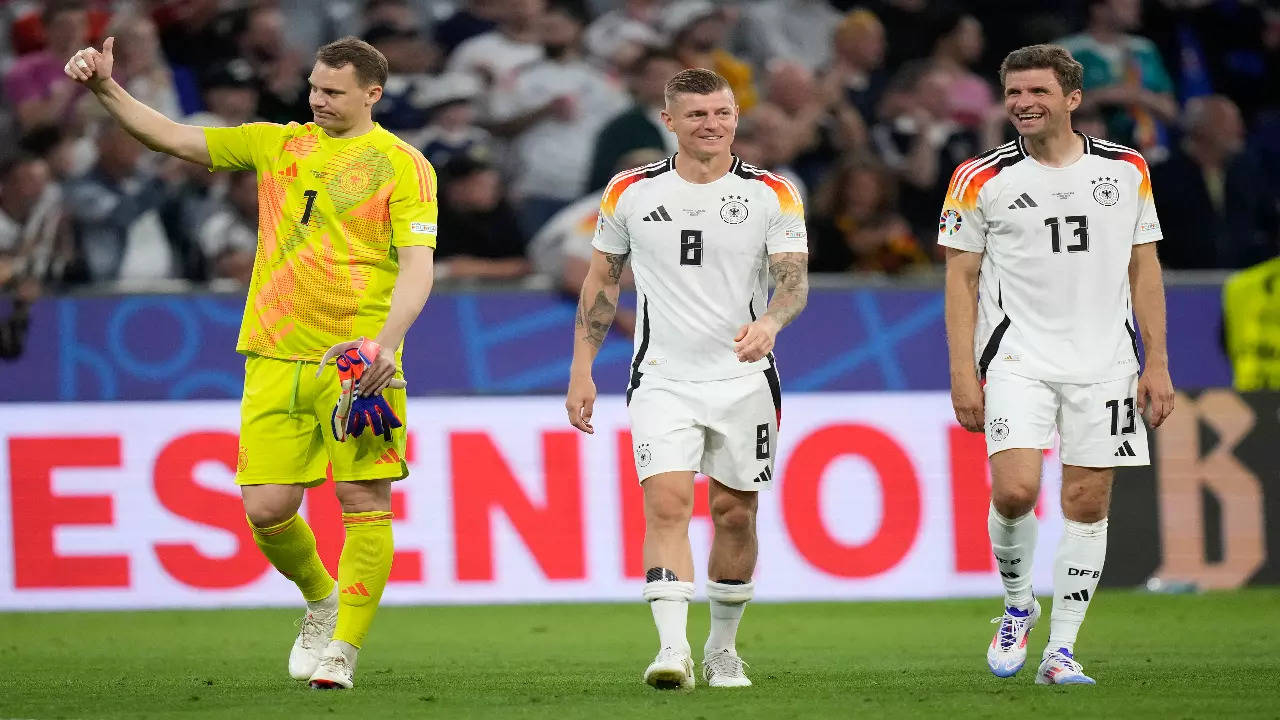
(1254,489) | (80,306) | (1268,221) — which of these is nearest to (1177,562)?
(1254,489)

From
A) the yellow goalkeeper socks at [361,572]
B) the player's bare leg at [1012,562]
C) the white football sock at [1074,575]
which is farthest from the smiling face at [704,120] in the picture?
the white football sock at [1074,575]

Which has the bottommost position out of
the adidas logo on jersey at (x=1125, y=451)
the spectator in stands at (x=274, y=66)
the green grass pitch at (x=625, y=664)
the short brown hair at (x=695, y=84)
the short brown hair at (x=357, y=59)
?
the green grass pitch at (x=625, y=664)

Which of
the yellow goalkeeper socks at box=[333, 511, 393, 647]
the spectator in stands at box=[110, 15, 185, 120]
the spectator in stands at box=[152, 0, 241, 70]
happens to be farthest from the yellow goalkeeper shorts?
the spectator in stands at box=[152, 0, 241, 70]

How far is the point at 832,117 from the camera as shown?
13805mm

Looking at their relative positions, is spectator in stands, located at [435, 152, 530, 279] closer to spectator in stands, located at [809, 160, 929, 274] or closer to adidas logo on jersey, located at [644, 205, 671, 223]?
spectator in stands, located at [809, 160, 929, 274]

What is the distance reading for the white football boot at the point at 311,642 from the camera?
6832mm

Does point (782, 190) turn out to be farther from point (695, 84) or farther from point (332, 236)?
point (332, 236)

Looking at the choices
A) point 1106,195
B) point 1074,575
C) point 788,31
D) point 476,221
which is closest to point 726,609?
point 1074,575

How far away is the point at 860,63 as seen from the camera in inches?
559

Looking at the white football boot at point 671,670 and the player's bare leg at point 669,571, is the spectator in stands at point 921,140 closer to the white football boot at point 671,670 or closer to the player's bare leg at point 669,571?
the player's bare leg at point 669,571

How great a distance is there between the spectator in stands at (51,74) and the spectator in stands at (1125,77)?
747 cm

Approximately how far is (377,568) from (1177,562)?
599 cm

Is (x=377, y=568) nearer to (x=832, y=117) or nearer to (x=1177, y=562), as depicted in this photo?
(x=1177, y=562)

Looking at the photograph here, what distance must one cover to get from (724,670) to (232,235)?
286 inches
